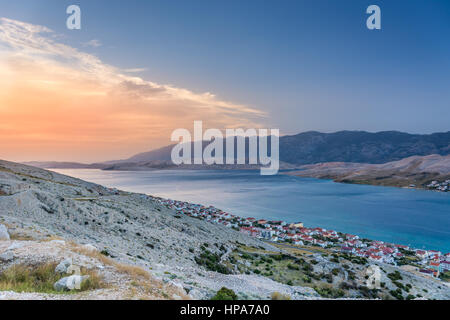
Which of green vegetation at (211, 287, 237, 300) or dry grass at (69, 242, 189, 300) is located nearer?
dry grass at (69, 242, 189, 300)

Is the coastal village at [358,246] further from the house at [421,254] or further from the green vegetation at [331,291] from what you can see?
the green vegetation at [331,291]

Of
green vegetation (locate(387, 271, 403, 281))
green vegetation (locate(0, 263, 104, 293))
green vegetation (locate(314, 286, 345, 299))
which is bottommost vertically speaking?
green vegetation (locate(387, 271, 403, 281))

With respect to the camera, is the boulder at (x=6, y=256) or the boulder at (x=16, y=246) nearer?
the boulder at (x=6, y=256)

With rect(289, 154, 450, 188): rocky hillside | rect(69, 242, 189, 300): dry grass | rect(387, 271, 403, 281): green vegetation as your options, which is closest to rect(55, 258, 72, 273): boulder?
rect(69, 242, 189, 300): dry grass

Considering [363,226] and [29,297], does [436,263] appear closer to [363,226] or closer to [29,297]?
[363,226]

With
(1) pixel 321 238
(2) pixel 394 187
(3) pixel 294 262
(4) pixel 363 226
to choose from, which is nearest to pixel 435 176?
(2) pixel 394 187

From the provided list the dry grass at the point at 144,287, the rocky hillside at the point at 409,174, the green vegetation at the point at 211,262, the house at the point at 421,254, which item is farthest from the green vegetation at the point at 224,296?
the rocky hillside at the point at 409,174

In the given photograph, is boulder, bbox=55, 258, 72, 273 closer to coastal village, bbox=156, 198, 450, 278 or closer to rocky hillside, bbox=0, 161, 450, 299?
rocky hillside, bbox=0, 161, 450, 299
